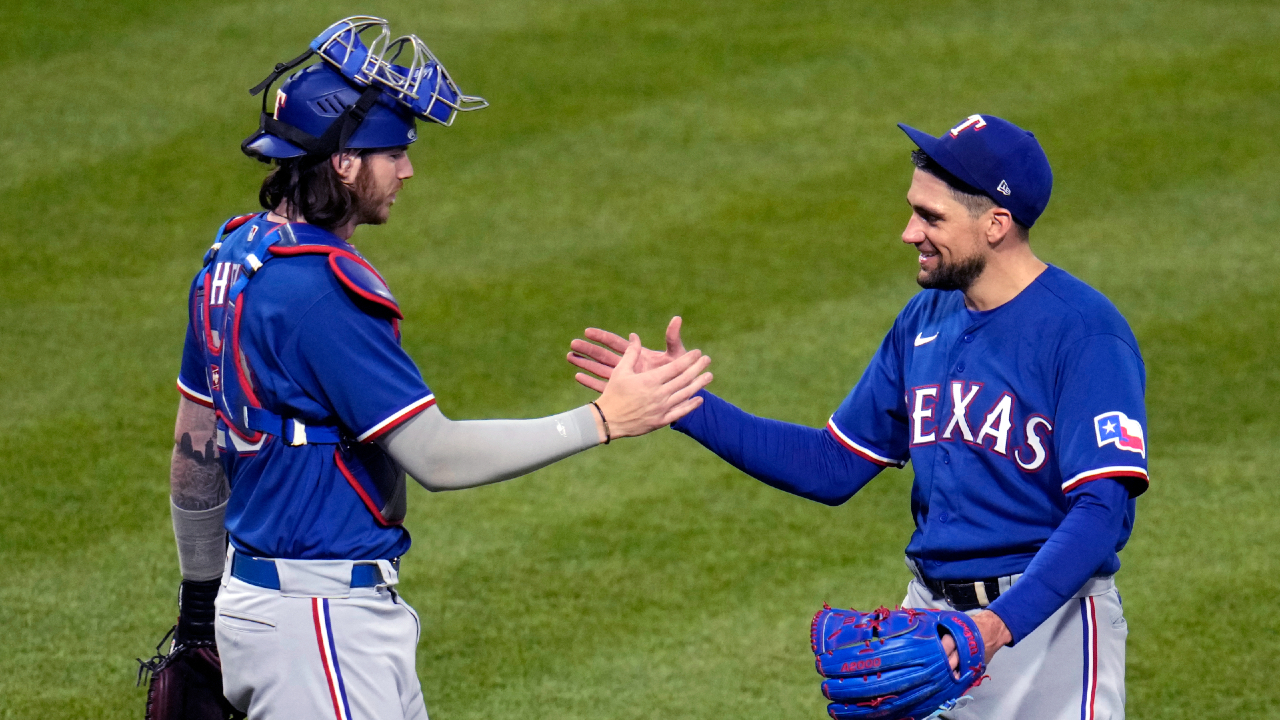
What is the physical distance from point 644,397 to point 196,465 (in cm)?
134

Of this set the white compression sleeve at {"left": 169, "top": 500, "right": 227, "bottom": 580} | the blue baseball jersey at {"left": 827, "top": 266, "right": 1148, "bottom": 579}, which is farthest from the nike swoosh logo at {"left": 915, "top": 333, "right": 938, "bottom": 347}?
the white compression sleeve at {"left": 169, "top": 500, "right": 227, "bottom": 580}

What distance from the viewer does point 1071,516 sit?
3.26 m

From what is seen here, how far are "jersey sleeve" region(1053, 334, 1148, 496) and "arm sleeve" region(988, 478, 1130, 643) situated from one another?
0.17 feet

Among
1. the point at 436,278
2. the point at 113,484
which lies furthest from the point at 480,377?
the point at 113,484

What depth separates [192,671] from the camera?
155 inches

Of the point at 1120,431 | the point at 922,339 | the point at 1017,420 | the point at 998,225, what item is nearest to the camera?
the point at 1120,431

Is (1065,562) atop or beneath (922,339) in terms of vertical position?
beneath

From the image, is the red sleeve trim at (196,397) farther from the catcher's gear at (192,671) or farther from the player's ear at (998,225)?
the player's ear at (998,225)

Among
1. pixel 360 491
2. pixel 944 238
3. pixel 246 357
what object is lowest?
pixel 360 491

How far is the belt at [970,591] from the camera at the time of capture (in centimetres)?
357

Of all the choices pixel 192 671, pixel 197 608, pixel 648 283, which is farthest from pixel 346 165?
pixel 648 283

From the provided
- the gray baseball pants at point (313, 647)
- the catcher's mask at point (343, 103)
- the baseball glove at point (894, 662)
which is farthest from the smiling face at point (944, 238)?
the gray baseball pants at point (313, 647)

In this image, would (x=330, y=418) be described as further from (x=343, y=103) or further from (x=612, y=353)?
(x=612, y=353)

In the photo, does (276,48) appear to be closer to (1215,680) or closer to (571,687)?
(571,687)
